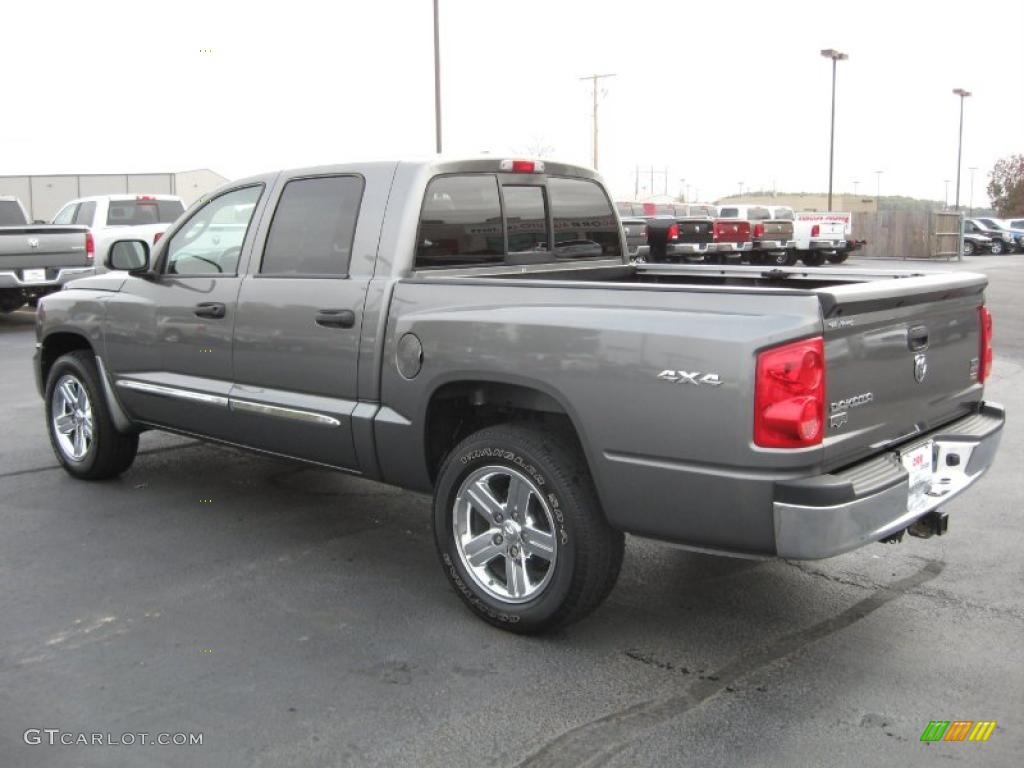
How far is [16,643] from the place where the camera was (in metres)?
4.11

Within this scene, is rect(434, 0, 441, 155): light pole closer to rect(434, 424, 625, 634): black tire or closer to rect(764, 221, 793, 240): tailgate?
rect(764, 221, 793, 240): tailgate

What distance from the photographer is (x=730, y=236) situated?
26781 mm

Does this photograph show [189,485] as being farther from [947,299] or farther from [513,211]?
[947,299]

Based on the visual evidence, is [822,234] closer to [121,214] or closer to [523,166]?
[121,214]

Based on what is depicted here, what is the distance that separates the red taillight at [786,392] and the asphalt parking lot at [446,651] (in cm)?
94

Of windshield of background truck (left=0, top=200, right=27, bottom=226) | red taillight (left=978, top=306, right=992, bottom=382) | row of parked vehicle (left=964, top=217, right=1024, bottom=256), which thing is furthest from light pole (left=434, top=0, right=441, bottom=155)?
row of parked vehicle (left=964, top=217, right=1024, bottom=256)

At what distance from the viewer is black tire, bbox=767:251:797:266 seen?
102ft

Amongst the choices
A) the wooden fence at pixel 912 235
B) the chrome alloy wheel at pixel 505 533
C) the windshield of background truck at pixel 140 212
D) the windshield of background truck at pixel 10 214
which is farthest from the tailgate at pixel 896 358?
the wooden fence at pixel 912 235

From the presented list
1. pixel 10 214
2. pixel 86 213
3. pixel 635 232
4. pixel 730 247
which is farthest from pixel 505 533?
pixel 730 247

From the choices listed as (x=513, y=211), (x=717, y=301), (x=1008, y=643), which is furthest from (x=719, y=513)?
(x=513, y=211)

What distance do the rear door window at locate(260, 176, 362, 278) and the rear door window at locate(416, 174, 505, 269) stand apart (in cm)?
35

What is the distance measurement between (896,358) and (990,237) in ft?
160

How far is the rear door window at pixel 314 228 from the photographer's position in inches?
193

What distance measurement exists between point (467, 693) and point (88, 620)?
173 centimetres
